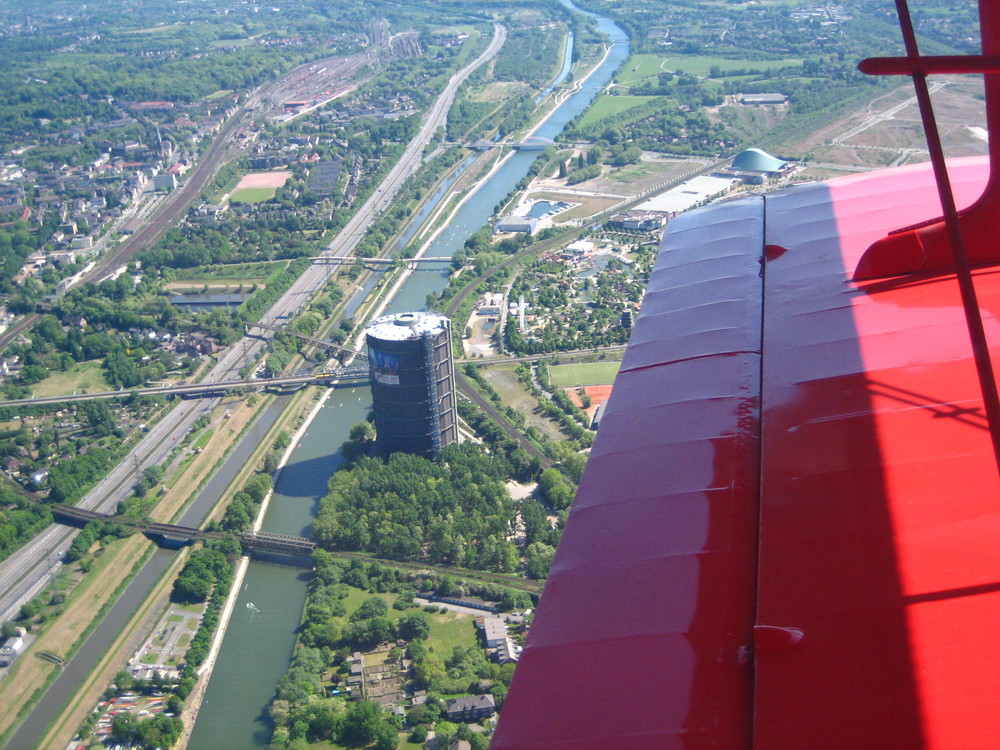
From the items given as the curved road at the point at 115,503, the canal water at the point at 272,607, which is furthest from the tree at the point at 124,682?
the canal water at the point at 272,607

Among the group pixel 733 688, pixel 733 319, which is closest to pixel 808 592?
pixel 733 688

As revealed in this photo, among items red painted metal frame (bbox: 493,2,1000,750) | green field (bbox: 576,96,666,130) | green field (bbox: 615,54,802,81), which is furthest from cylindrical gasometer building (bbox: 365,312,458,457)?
green field (bbox: 615,54,802,81)

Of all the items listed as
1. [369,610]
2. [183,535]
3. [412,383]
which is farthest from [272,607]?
[412,383]

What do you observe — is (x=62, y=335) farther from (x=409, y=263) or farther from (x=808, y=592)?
(x=808, y=592)

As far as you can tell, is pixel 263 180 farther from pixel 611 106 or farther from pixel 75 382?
pixel 75 382

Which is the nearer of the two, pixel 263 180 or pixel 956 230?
pixel 956 230

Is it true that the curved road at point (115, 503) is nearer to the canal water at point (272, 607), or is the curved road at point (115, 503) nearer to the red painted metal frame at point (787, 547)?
the canal water at point (272, 607)

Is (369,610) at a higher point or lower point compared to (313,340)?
lower
